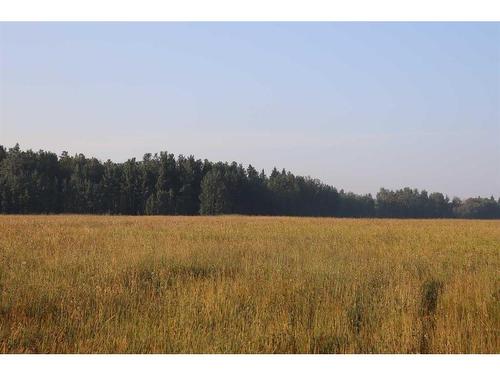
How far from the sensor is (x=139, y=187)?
6956 centimetres

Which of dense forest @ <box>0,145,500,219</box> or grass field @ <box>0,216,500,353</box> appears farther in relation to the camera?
dense forest @ <box>0,145,500,219</box>

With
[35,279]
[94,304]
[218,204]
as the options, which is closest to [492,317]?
[94,304]

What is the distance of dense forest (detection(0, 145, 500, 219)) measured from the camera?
192 feet

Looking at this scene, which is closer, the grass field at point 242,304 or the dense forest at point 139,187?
the grass field at point 242,304

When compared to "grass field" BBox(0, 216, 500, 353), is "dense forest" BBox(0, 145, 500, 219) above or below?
above

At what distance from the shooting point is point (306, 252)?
11438 mm

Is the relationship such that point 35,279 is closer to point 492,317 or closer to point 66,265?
point 66,265

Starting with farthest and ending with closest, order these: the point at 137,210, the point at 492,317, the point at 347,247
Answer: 1. the point at 137,210
2. the point at 347,247
3. the point at 492,317

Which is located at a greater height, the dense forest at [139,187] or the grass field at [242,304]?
the dense forest at [139,187]

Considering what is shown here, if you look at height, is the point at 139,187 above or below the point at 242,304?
above

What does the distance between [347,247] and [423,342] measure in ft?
26.2

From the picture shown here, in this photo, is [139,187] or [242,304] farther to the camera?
[139,187]

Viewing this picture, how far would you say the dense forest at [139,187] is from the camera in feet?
192

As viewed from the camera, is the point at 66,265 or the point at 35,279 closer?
the point at 35,279
